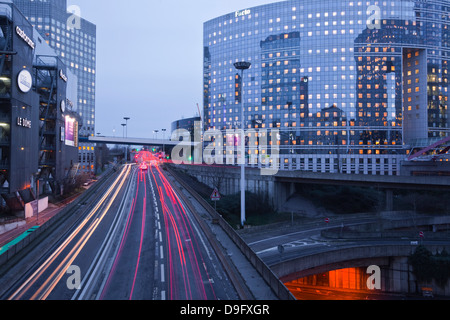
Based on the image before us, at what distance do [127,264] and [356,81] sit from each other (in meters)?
105

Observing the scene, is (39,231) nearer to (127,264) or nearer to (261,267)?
(127,264)

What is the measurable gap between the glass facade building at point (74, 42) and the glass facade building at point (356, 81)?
7946 cm

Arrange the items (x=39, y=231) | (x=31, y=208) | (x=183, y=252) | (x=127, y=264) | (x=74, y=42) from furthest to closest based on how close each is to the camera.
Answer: (x=74, y=42), (x=31, y=208), (x=39, y=231), (x=183, y=252), (x=127, y=264)

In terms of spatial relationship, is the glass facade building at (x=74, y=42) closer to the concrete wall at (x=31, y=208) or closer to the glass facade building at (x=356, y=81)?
the concrete wall at (x=31, y=208)

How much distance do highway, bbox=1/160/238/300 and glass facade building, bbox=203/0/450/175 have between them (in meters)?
82.4

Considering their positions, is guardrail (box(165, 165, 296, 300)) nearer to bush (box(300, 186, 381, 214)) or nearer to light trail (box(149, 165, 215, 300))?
light trail (box(149, 165, 215, 300))

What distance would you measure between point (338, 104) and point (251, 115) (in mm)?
32806

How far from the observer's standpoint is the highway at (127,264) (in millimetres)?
16047

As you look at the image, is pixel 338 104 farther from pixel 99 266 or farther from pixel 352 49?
pixel 99 266

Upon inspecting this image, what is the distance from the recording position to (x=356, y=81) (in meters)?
104

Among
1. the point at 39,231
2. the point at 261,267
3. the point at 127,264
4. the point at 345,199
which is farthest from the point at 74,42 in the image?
the point at 261,267

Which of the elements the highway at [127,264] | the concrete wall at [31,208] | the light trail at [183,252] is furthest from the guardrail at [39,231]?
the light trail at [183,252]

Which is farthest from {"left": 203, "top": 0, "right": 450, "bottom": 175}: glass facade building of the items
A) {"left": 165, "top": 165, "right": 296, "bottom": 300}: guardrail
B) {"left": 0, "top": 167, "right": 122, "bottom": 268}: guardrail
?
{"left": 165, "top": 165, "right": 296, "bottom": 300}: guardrail
